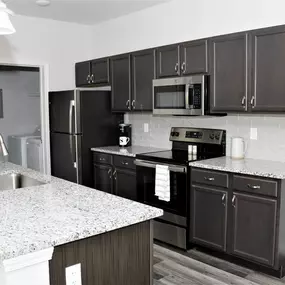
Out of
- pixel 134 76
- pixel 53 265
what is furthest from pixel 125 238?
pixel 134 76

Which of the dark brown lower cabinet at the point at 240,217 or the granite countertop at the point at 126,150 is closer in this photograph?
the dark brown lower cabinet at the point at 240,217

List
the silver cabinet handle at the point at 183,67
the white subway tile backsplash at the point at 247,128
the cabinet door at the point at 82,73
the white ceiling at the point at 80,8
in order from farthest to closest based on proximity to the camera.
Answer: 1. the cabinet door at the point at 82,73
2. the white ceiling at the point at 80,8
3. the silver cabinet handle at the point at 183,67
4. the white subway tile backsplash at the point at 247,128

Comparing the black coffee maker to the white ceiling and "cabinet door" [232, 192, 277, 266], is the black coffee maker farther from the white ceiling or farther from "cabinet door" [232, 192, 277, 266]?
"cabinet door" [232, 192, 277, 266]

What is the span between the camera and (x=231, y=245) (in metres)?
3.28

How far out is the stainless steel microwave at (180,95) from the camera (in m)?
3.63

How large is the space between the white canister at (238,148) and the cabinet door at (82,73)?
97.5 inches

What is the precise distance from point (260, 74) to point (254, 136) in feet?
2.35

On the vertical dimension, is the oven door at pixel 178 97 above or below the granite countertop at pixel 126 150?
above

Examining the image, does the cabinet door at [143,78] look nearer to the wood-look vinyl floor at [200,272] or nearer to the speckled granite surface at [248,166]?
the speckled granite surface at [248,166]

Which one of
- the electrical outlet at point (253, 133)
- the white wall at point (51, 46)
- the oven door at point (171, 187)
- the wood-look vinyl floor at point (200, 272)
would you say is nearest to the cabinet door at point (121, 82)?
the oven door at point (171, 187)

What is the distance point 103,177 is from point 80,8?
2.20 metres

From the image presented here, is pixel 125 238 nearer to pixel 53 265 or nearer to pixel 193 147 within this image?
pixel 53 265

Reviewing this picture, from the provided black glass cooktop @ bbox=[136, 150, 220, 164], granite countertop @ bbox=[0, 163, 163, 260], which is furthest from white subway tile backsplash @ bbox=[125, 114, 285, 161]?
granite countertop @ bbox=[0, 163, 163, 260]

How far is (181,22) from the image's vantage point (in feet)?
14.1
